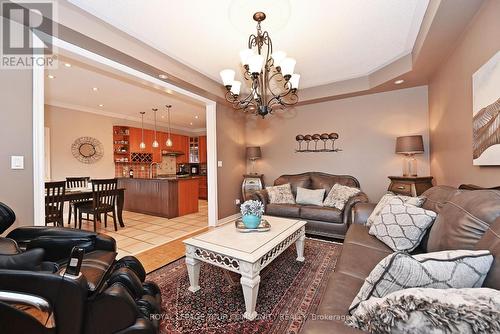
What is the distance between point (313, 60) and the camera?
3000 millimetres

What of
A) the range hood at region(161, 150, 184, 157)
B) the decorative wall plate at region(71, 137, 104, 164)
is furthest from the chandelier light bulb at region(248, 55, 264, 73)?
the range hood at region(161, 150, 184, 157)

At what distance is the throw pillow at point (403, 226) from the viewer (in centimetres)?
158

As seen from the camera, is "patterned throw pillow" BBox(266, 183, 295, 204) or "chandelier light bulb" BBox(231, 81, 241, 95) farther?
"patterned throw pillow" BBox(266, 183, 295, 204)

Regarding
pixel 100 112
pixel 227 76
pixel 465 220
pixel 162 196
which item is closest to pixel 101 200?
pixel 162 196

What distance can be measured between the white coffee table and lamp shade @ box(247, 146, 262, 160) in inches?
97.4

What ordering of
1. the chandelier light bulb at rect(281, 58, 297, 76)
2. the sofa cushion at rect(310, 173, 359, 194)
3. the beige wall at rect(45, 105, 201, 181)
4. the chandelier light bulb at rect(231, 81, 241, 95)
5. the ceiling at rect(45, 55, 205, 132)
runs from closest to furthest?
the chandelier light bulb at rect(281, 58, 297, 76) < the chandelier light bulb at rect(231, 81, 241, 95) < the ceiling at rect(45, 55, 205, 132) < the sofa cushion at rect(310, 173, 359, 194) < the beige wall at rect(45, 105, 201, 181)

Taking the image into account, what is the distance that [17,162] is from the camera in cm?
189

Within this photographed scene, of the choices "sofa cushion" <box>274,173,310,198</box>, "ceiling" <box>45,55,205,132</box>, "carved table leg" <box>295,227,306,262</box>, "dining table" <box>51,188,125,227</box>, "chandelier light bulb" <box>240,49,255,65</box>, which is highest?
"ceiling" <box>45,55,205,132</box>

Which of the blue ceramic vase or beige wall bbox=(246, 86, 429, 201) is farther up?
beige wall bbox=(246, 86, 429, 201)

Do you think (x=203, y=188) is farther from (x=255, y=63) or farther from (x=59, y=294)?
(x=59, y=294)

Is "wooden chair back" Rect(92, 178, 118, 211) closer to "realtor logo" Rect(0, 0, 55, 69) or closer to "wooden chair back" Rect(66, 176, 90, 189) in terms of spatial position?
"wooden chair back" Rect(66, 176, 90, 189)

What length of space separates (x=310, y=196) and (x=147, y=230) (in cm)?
294

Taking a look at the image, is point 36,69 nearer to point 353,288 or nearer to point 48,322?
A: point 48,322

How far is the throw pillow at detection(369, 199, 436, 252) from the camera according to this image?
62.1 inches
